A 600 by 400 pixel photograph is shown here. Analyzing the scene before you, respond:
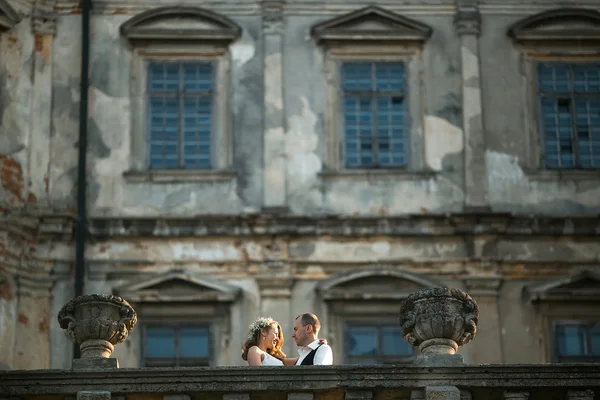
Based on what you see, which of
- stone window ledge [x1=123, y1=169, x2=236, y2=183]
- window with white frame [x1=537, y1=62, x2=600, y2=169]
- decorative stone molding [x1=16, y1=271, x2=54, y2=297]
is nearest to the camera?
decorative stone molding [x1=16, y1=271, x2=54, y2=297]

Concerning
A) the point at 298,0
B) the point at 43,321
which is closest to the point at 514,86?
the point at 298,0

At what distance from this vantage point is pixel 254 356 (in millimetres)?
21000

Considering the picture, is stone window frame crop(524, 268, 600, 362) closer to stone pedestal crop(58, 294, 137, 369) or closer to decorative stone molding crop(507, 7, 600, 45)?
decorative stone molding crop(507, 7, 600, 45)

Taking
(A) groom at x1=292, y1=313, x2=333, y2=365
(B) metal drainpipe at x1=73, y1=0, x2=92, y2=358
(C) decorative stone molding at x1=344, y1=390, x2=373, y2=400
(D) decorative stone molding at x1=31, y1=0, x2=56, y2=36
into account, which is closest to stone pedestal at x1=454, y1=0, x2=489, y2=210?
(B) metal drainpipe at x1=73, y1=0, x2=92, y2=358

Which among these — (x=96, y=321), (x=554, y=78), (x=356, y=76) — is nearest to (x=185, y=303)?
(x=356, y=76)

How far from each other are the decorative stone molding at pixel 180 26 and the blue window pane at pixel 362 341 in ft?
17.2

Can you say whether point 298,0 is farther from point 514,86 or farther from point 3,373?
point 3,373

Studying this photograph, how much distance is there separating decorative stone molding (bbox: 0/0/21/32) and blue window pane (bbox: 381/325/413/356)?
7573 mm

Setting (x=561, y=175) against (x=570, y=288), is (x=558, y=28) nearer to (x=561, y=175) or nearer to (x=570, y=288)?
(x=561, y=175)

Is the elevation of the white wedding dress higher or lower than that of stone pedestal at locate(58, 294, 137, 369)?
lower

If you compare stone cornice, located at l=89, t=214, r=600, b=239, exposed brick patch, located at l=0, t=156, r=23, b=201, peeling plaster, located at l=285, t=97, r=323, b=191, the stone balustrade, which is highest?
peeling plaster, located at l=285, t=97, r=323, b=191

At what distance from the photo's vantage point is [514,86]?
3269 centimetres

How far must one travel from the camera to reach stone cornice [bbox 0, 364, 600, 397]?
1983 centimetres

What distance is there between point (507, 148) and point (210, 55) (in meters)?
4.97
